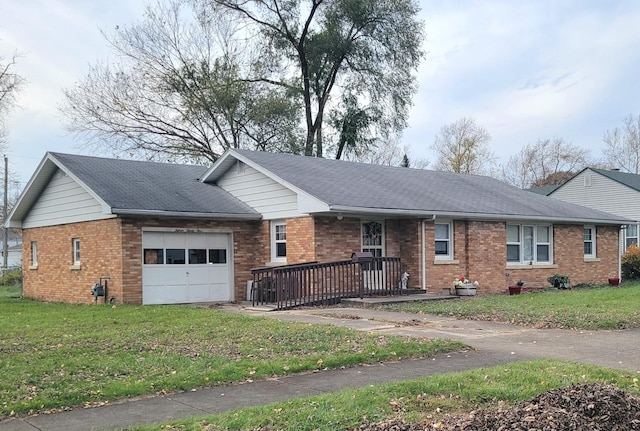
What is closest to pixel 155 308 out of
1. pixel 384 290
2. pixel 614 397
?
pixel 384 290

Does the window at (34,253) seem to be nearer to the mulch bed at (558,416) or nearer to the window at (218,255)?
the window at (218,255)

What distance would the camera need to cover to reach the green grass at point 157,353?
7.22 m

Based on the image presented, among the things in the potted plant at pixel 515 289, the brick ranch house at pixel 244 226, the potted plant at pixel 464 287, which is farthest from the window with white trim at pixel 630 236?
the potted plant at pixel 464 287

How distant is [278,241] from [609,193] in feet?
78.1

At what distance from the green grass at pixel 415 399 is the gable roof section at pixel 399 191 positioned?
10.3 metres

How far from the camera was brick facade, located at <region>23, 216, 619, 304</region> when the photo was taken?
18656 millimetres

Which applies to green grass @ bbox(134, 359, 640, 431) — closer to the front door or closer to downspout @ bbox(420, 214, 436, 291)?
the front door

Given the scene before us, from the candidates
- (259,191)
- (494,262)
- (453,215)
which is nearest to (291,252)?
(259,191)

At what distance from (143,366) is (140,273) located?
10848mm

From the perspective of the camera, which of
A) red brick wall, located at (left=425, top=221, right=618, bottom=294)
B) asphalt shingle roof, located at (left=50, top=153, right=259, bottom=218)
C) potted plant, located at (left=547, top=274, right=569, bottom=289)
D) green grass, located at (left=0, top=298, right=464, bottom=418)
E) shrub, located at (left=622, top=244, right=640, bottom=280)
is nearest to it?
green grass, located at (left=0, top=298, right=464, bottom=418)

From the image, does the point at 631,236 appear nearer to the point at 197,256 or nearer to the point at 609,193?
the point at 609,193

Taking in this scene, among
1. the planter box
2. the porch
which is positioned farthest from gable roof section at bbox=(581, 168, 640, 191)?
the porch

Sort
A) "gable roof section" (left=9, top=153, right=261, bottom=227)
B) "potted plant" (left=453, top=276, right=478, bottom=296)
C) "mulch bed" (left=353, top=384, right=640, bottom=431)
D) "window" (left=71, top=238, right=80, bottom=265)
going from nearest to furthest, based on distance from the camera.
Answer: "mulch bed" (left=353, top=384, right=640, bottom=431) → "gable roof section" (left=9, top=153, right=261, bottom=227) → "potted plant" (left=453, top=276, right=478, bottom=296) → "window" (left=71, top=238, right=80, bottom=265)

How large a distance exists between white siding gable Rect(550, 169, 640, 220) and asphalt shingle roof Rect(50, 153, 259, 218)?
23795mm
